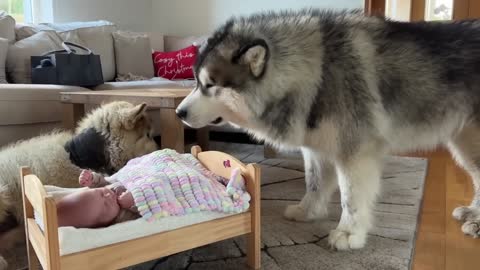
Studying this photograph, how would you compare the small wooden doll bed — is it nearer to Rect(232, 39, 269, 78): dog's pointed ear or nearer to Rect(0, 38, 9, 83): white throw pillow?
Rect(232, 39, 269, 78): dog's pointed ear

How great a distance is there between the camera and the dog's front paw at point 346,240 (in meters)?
1.62

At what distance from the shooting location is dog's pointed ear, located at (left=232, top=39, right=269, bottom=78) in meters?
1.45

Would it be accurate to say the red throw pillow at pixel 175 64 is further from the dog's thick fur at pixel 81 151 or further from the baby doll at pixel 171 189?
the baby doll at pixel 171 189

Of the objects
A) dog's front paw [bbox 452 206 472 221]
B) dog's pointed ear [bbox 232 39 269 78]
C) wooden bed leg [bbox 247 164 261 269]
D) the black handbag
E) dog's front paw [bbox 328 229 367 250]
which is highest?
dog's pointed ear [bbox 232 39 269 78]

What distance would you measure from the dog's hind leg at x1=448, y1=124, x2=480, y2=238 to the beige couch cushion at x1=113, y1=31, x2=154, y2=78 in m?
2.83

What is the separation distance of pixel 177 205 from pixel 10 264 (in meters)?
0.70

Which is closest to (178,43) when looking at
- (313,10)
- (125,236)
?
(313,10)

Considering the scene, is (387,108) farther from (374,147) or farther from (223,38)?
(223,38)

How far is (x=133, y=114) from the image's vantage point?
1.86m

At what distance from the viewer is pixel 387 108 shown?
163cm

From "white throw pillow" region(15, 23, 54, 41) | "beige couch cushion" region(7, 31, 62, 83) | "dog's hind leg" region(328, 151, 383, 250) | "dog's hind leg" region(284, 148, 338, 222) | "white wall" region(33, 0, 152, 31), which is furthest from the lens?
"white wall" region(33, 0, 152, 31)

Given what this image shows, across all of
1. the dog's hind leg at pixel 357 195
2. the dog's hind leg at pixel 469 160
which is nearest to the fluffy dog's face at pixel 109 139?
the dog's hind leg at pixel 357 195

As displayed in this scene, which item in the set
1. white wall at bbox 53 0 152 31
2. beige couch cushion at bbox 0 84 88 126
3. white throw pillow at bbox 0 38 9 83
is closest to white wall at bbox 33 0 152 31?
white wall at bbox 53 0 152 31

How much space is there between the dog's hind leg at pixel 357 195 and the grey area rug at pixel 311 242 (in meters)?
0.05
